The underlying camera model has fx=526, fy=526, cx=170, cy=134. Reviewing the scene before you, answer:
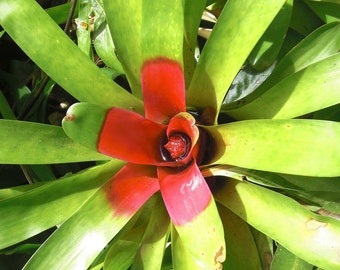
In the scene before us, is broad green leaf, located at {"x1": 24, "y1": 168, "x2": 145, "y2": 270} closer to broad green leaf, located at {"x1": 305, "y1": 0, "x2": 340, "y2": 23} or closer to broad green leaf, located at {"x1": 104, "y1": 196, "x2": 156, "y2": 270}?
broad green leaf, located at {"x1": 104, "y1": 196, "x2": 156, "y2": 270}

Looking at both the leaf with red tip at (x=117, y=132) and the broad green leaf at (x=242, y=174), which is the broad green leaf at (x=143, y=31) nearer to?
the leaf with red tip at (x=117, y=132)

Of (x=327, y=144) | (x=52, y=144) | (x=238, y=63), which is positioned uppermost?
(x=238, y=63)

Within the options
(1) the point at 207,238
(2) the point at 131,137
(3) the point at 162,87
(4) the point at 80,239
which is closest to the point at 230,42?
(3) the point at 162,87

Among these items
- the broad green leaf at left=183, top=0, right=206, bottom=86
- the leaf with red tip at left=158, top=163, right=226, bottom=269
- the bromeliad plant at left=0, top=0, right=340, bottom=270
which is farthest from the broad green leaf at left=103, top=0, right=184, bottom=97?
the leaf with red tip at left=158, top=163, right=226, bottom=269

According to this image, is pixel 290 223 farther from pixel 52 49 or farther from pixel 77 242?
pixel 52 49

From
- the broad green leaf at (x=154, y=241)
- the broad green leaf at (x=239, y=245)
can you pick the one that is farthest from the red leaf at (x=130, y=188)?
the broad green leaf at (x=239, y=245)

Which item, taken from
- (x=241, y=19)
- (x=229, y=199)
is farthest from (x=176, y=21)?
(x=229, y=199)

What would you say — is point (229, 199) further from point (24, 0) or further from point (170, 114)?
point (24, 0)
